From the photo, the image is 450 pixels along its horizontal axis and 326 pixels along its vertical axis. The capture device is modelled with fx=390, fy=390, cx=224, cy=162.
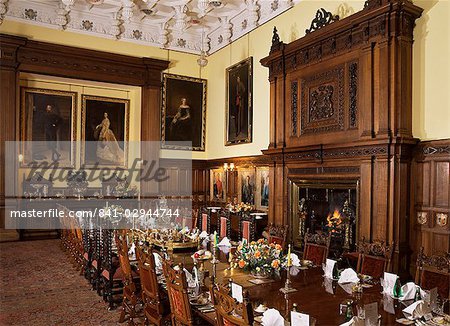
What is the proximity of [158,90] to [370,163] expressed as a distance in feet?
25.3

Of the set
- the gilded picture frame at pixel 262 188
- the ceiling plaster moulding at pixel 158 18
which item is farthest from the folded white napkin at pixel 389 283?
the ceiling plaster moulding at pixel 158 18

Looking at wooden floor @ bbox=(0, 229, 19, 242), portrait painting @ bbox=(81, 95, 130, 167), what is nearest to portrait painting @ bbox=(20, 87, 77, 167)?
portrait painting @ bbox=(81, 95, 130, 167)

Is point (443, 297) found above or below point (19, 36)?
below

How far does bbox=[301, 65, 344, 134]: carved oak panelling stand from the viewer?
7270 mm

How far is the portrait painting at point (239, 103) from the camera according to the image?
34.6ft

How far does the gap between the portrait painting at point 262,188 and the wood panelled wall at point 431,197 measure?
4003 mm

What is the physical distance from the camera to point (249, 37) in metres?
10.7

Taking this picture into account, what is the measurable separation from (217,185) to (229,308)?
30.8ft

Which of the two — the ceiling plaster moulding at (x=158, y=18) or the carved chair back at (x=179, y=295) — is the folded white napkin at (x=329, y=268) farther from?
the ceiling plaster moulding at (x=158, y=18)

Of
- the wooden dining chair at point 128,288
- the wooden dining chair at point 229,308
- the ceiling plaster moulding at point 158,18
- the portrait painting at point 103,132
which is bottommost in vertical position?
the wooden dining chair at point 128,288

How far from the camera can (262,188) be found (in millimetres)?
9859

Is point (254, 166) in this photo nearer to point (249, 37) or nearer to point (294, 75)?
point (294, 75)

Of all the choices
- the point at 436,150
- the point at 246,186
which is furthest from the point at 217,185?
the point at 436,150

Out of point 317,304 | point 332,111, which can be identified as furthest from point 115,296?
point 332,111
